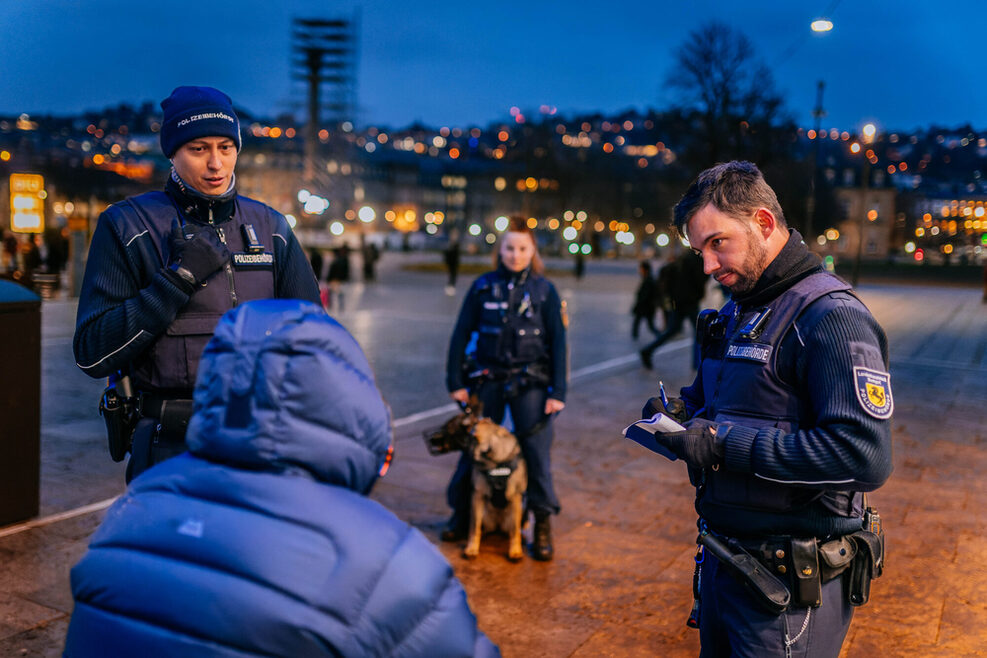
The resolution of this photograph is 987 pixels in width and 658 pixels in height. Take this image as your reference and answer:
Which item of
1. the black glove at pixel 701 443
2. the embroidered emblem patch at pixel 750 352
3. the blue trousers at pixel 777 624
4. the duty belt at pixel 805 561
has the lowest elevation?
the blue trousers at pixel 777 624

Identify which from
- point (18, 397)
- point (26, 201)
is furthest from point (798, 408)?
point (26, 201)

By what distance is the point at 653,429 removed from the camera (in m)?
2.12

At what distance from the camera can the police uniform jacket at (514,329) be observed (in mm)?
4891

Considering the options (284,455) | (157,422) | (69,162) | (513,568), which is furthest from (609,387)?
(69,162)

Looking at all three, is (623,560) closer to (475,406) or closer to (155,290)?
(475,406)

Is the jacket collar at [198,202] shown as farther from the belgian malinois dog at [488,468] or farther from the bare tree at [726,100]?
the bare tree at [726,100]

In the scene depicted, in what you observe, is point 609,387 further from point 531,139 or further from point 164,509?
point 531,139

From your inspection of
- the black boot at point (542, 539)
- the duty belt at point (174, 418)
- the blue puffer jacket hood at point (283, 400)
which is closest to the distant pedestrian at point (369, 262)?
the black boot at point (542, 539)

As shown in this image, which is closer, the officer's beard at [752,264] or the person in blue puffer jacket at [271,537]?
the person in blue puffer jacket at [271,537]

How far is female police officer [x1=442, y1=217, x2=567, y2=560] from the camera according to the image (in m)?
4.90

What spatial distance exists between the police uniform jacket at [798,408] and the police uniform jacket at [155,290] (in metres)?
1.55

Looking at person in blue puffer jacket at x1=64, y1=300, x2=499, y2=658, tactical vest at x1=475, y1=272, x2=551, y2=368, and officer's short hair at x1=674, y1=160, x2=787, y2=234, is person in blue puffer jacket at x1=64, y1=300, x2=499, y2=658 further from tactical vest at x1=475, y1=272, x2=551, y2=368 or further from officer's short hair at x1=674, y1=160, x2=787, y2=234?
tactical vest at x1=475, y1=272, x2=551, y2=368

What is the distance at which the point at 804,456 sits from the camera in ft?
6.35

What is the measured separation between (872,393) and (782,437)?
0.76 feet
